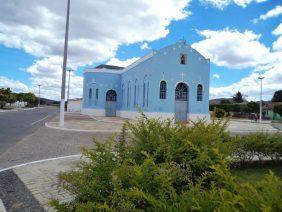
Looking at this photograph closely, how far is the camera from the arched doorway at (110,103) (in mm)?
44000

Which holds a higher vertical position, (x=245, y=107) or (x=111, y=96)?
(x=111, y=96)

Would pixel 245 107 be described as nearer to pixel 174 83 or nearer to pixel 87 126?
pixel 174 83

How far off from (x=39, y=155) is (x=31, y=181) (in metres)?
3.66

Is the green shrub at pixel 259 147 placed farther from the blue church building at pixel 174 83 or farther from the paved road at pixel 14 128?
the blue church building at pixel 174 83

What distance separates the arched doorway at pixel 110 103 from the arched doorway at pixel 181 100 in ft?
45.7

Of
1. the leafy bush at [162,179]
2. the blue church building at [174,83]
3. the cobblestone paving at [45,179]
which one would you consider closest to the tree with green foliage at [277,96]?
the blue church building at [174,83]

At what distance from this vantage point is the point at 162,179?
2430 millimetres

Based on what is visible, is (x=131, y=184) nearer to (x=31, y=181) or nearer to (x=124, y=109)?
(x=31, y=181)

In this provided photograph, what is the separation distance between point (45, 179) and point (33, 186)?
0.62m

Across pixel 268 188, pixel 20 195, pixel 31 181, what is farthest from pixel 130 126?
pixel 31 181

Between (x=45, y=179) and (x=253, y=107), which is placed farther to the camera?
(x=253, y=107)

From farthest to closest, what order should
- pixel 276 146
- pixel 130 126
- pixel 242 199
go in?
1. pixel 276 146
2. pixel 130 126
3. pixel 242 199

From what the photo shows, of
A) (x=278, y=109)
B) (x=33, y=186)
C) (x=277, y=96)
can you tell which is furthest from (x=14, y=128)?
(x=277, y=96)

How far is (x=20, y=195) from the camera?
5.62m
